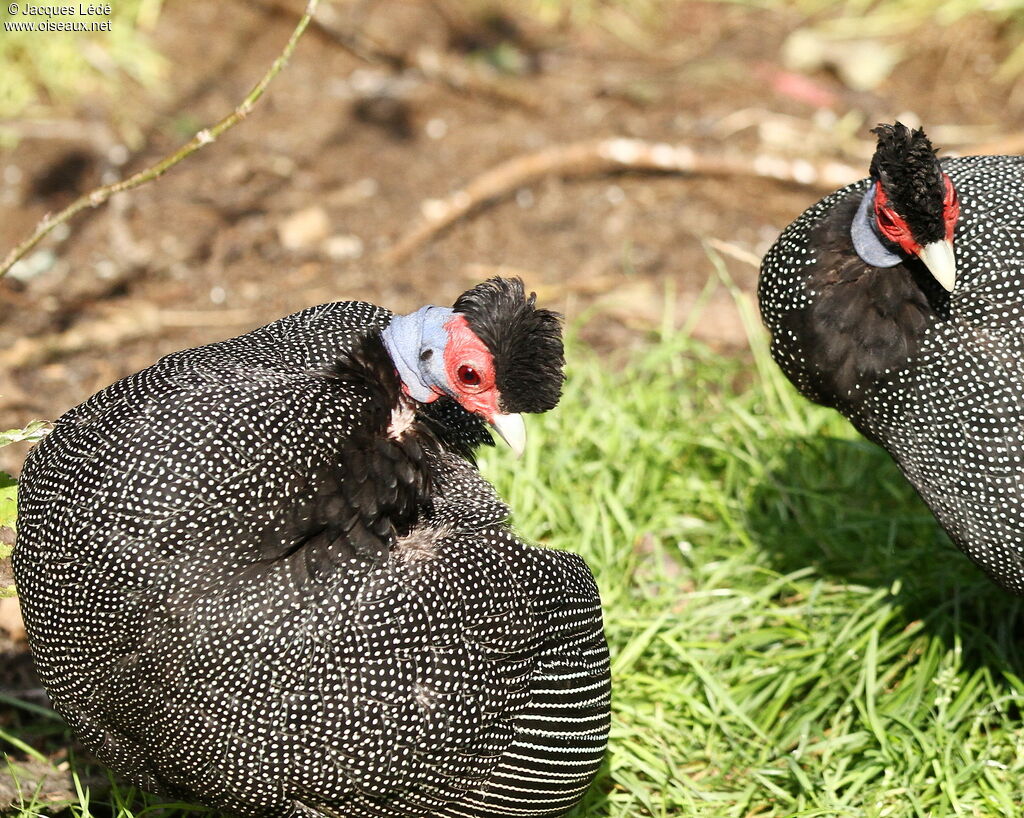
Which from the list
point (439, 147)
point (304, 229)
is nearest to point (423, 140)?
point (439, 147)

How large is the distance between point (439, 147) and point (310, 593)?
414 cm

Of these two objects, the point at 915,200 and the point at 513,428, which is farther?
the point at 915,200

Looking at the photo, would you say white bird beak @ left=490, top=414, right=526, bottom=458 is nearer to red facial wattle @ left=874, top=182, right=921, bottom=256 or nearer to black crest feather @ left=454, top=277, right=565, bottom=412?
black crest feather @ left=454, top=277, right=565, bottom=412

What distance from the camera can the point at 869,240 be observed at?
3.30 meters

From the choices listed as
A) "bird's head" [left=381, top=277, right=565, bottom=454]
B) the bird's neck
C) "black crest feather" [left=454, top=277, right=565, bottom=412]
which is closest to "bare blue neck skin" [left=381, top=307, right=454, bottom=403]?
"bird's head" [left=381, top=277, right=565, bottom=454]

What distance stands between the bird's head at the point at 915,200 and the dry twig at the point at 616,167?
2.96 m

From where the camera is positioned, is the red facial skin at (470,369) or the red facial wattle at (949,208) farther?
the red facial wattle at (949,208)

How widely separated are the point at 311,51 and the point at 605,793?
4.84 metres

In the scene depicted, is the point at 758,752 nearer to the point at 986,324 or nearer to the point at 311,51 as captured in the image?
the point at 986,324

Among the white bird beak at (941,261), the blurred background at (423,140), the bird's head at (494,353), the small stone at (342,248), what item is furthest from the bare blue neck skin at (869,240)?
the small stone at (342,248)

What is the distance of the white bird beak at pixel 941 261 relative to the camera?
306cm

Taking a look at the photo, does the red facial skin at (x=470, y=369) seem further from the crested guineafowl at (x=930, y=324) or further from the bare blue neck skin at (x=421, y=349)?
the crested guineafowl at (x=930, y=324)

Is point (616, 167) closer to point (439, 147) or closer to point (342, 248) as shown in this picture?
point (439, 147)

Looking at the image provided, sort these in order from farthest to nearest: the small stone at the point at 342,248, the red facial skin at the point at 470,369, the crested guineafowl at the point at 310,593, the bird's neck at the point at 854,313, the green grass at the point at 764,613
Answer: the small stone at the point at 342,248 → the green grass at the point at 764,613 → the bird's neck at the point at 854,313 → the red facial skin at the point at 470,369 → the crested guineafowl at the point at 310,593
